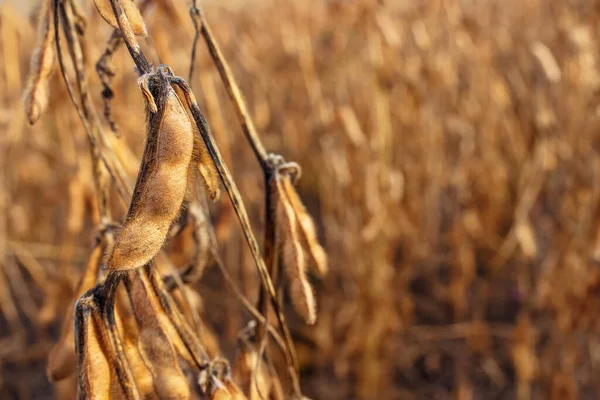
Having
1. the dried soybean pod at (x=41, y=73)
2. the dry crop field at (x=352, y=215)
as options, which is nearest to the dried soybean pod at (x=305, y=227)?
the dry crop field at (x=352, y=215)

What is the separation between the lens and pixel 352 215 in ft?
5.39

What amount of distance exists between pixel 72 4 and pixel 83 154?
0.69 m

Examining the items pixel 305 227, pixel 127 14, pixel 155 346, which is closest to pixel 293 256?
pixel 305 227

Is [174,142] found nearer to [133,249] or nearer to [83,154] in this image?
[133,249]

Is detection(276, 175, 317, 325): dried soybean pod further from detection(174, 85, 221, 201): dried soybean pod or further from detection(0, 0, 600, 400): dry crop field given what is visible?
detection(174, 85, 221, 201): dried soybean pod

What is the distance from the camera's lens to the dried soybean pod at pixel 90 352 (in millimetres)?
474

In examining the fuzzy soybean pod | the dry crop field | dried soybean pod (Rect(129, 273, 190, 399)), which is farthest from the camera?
the dry crop field

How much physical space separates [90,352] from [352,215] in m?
1.20

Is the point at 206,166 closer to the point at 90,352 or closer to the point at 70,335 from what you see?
the point at 90,352

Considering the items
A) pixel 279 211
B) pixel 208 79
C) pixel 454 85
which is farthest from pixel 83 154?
pixel 454 85

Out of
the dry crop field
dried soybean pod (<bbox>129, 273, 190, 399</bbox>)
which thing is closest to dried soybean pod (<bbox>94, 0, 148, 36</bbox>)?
the dry crop field

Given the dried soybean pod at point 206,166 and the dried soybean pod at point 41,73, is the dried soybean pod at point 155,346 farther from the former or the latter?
the dried soybean pod at point 41,73

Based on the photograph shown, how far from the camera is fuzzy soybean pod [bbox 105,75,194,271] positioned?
1.36 feet

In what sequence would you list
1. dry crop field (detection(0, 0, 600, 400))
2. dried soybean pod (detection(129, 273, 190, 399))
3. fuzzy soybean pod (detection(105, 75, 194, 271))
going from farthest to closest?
1. dry crop field (detection(0, 0, 600, 400))
2. dried soybean pod (detection(129, 273, 190, 399))
3. fuzzy soybean pod (detection(105, 75, 194, 271))
